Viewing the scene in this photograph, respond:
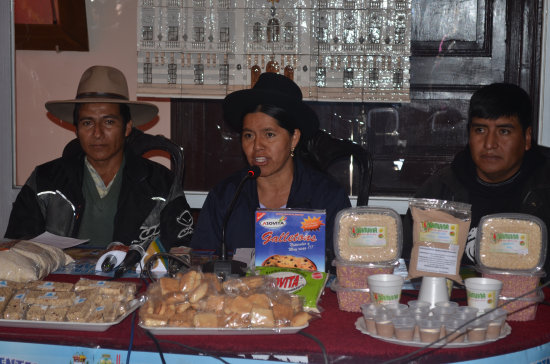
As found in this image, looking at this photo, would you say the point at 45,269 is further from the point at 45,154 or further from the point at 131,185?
the point at 45,154

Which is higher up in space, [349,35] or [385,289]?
[349,35]

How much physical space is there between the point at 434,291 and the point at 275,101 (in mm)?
1183

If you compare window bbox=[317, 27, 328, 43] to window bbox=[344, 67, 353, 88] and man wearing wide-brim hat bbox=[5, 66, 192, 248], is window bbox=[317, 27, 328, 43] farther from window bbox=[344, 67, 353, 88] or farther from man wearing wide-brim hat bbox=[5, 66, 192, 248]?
man wearing wide-brim hat bbox=[5, 66, 192, 248]

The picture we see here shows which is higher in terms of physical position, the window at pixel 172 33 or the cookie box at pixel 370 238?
the window at pixel 172 33

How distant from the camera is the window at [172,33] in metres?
3.45

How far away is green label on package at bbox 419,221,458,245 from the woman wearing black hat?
0.80 m

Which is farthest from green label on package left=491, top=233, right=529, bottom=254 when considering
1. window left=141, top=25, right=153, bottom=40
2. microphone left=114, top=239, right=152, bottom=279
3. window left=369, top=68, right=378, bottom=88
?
window left=141, top=25, right=153, bottom=40

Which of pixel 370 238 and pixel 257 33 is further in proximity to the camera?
pixel 257 33

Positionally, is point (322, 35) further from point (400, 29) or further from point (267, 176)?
point (267, 176)

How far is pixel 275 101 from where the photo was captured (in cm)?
235

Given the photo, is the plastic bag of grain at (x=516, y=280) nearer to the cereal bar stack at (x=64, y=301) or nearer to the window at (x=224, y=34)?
the cereal bar stack at (x=64, y=301)

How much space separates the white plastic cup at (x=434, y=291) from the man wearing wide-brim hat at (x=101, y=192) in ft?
4.33

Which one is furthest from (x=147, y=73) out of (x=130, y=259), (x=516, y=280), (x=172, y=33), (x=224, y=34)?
(x=516, y=280)

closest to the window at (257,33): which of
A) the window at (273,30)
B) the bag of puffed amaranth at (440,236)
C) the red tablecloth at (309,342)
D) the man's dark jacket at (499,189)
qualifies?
the window at (273,30)
